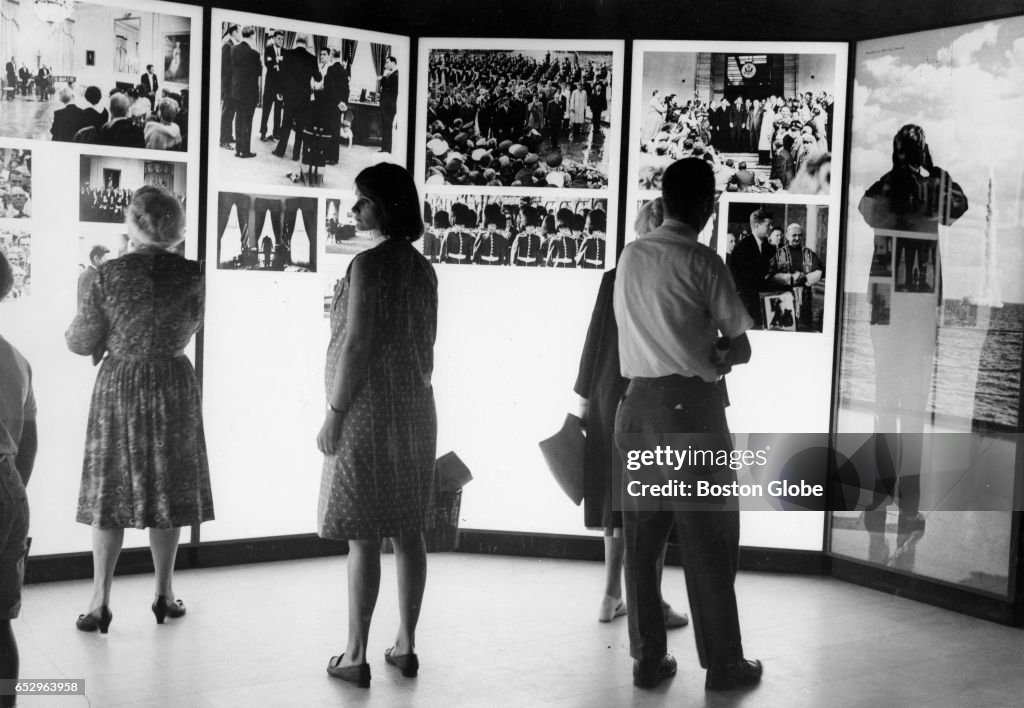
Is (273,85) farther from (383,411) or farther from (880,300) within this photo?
(880,300)

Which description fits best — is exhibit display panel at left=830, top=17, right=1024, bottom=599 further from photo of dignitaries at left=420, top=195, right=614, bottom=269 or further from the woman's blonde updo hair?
the woman's blonde updo hair

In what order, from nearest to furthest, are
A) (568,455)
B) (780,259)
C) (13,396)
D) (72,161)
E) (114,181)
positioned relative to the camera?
1. (13,396)
2. (568,455)
3. (72,161)
4. (114,181)
5. (780,259)

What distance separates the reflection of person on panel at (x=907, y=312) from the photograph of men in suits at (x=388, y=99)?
2089mm

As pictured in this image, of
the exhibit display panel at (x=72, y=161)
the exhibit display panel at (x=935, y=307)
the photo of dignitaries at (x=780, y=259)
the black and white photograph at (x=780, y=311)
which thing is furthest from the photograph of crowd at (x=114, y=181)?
the exhibit display panel at (x=935, y=307)

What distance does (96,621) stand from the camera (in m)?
3.68

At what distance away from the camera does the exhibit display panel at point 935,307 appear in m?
4.16

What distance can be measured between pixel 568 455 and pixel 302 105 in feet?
6.47

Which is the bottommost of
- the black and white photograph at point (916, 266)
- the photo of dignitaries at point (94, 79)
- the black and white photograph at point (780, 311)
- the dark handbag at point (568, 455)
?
the dark handbag at point (568, 455)

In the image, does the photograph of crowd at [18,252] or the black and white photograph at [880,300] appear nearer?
the photograph of crowd at [18,252]

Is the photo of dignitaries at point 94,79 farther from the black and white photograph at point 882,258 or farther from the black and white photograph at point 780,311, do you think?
the black and white photograph at point 882,258

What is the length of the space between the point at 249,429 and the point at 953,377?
9.65ft

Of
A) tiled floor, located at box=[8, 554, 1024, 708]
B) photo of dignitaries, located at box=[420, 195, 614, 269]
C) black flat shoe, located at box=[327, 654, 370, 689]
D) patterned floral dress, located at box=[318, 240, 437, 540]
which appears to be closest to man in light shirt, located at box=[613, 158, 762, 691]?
tiled floor, located at box=[8, 554, 1024, 708]

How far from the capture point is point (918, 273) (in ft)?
14.5

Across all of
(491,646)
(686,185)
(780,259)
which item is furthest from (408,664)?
(780,259)
